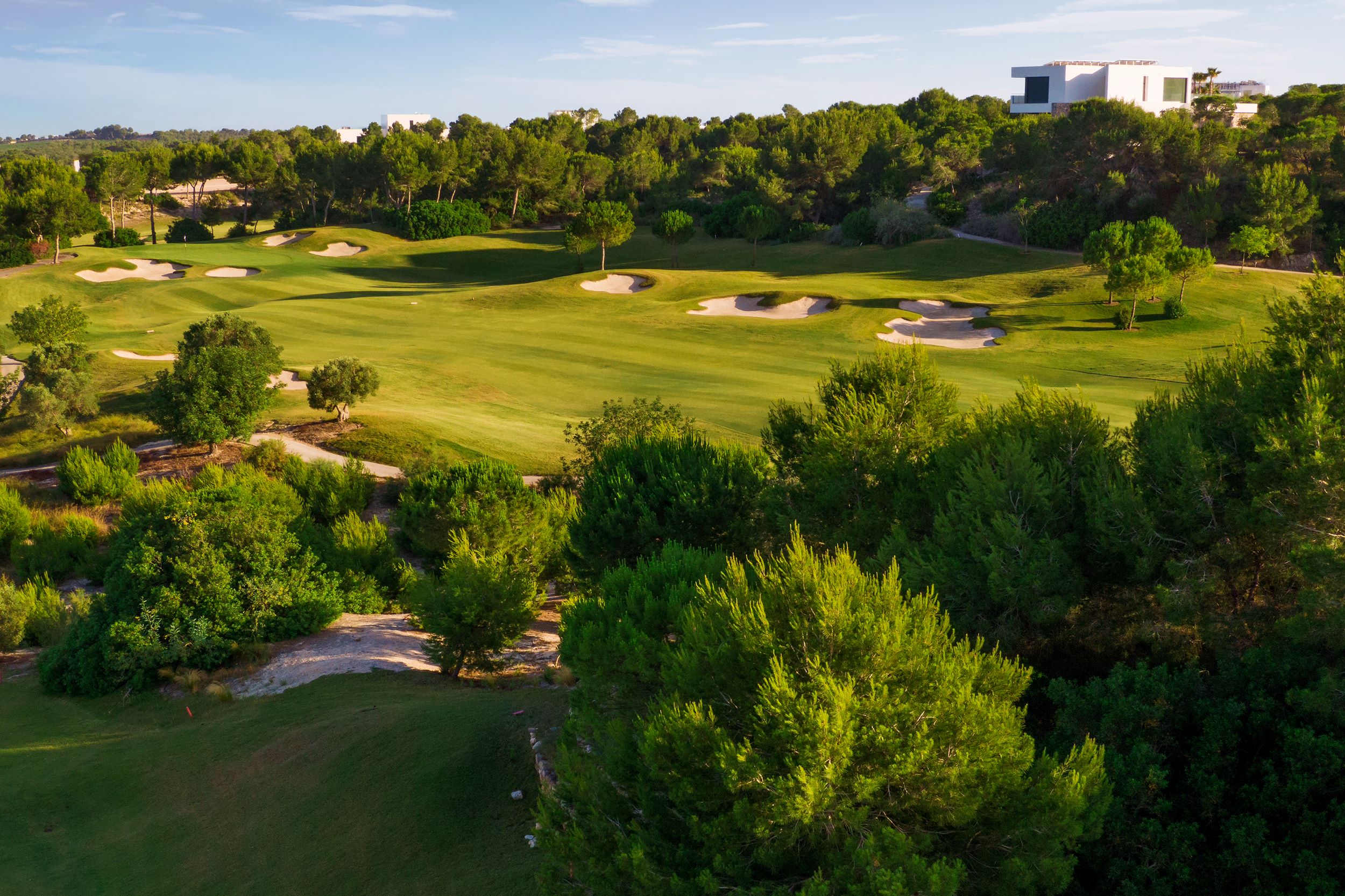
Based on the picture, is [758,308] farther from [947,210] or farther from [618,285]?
[947,210]

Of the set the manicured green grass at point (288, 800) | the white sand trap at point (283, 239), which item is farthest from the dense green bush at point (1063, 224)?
the white sand trap at point (283, 239)

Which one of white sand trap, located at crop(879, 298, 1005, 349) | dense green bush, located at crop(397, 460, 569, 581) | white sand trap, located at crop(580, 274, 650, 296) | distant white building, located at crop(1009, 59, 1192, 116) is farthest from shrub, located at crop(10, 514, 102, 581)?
distant white building, located at crop(1009, 59, 1192, 116)

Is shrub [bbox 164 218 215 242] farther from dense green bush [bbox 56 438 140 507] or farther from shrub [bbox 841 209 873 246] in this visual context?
dense green bush [bbox 56 438 140 507]

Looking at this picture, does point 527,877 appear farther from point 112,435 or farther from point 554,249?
point 554,249

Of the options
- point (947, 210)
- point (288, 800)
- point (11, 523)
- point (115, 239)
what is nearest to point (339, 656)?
point (288, 800)

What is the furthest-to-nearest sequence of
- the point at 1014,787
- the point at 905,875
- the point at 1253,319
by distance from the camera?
the point at 1253,319 → the point at 1014,787 → the point at 905,875

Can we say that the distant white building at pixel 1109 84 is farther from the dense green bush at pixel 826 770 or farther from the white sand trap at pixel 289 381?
the dense green bush at pixel 826 770

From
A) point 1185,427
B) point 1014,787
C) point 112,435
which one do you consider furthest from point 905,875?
point 112,435
